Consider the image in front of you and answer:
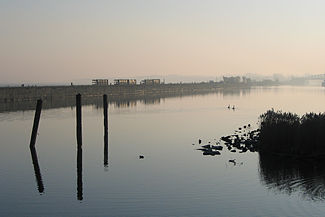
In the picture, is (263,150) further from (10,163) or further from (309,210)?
(10,163)

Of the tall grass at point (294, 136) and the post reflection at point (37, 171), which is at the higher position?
the tall grass at point (294, 136)

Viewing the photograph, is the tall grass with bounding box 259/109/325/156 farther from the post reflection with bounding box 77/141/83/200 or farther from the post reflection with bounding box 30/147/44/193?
the post reflection with bounding box 30/147/44/193

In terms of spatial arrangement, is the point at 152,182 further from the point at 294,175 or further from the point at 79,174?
Result: the point at 294,175

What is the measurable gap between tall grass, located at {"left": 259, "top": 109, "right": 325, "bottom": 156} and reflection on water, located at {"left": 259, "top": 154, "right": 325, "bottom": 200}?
Result: 143 cm

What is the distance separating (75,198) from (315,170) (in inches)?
733

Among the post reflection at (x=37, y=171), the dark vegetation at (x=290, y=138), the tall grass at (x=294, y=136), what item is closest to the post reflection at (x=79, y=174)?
the post reflection at (x=37, y=171)

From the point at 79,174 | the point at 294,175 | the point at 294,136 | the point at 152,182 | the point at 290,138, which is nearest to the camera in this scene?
the point at 152,182

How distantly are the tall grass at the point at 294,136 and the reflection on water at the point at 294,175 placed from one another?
143 centimetres

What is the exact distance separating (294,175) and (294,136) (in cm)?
727

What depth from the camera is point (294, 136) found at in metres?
39.7

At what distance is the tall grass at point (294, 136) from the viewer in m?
38.2

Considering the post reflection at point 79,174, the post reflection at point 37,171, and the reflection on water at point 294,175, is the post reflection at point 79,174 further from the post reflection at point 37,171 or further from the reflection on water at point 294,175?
the reflection on water at point 294,175

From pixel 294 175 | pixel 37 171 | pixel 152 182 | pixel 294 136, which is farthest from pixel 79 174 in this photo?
pixel 294 136

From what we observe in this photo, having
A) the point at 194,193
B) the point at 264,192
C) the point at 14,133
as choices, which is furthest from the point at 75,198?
the point at 14,133
